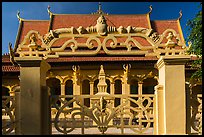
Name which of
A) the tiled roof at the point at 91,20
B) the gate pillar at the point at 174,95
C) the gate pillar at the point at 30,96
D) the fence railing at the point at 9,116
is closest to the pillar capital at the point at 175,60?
the gate pillar at the point at 174,95

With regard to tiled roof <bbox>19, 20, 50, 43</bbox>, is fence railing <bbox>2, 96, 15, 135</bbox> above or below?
below

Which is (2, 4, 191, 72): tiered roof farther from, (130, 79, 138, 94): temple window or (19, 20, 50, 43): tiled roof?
(130, 79, 138, 94): temple window

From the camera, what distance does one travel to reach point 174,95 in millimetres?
5004

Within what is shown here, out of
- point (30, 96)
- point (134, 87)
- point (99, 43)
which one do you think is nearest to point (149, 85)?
point (134, 87)

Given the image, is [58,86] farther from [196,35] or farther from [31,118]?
[31,118]

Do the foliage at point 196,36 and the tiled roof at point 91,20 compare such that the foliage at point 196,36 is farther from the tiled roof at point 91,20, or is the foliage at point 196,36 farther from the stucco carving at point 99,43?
the tiled roof at point 91,20

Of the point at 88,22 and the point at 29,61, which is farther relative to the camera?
the point at 88,22

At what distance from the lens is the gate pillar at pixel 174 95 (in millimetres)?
4961

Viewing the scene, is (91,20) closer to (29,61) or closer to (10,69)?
(10,69)

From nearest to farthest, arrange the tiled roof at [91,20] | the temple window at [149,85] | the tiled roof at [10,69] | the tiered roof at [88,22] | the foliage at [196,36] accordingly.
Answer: the foliage at [196,36], the tiled roof at [10,69], the temple window at [149,85], the tiered roof at [88,22], the tiled roof at [91,20]

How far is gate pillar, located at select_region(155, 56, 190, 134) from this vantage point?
16.3ft

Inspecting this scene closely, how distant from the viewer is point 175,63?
5.02 metres

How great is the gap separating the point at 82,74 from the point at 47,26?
6.95 meters

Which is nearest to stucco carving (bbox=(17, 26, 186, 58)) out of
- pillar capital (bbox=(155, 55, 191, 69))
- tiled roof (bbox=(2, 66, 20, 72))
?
pillar capital (bbox=(155, 55, 191, 69))
